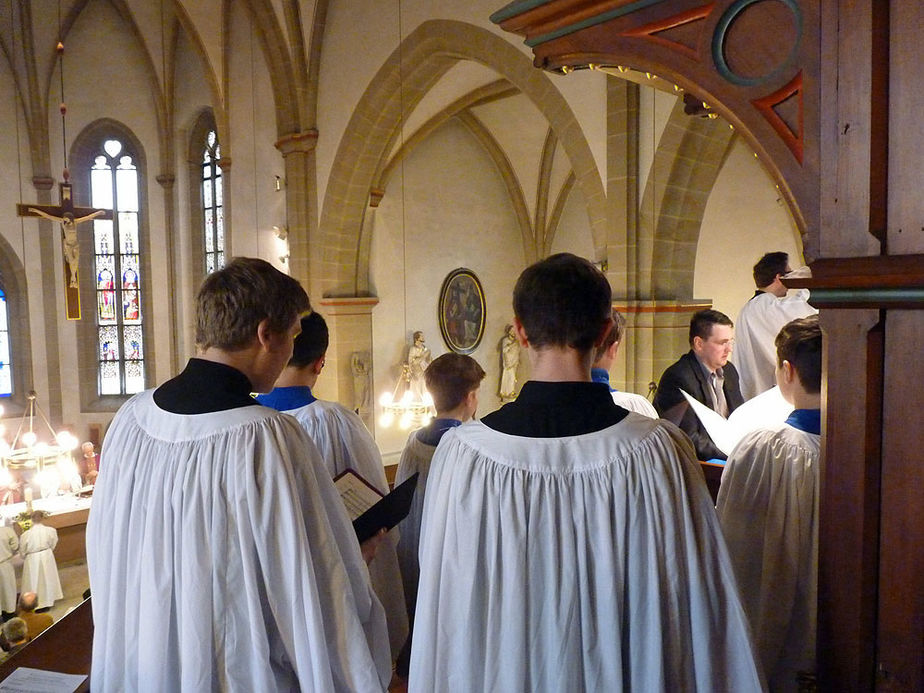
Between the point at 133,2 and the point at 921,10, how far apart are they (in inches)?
598

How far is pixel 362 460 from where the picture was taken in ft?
9.58

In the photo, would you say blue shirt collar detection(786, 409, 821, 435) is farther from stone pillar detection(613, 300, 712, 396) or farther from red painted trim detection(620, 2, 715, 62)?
stone pillar detection(613, 300, 712, 396)

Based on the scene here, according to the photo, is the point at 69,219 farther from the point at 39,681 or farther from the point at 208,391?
the point at 208,391

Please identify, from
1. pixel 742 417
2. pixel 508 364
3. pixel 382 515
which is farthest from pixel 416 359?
pixel 382 515

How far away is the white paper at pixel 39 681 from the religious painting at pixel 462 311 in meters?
11.5

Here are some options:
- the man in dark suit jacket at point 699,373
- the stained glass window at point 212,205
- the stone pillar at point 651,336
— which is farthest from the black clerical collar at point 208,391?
the stained glass window at point 212,205

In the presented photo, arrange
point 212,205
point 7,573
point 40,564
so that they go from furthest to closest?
1. point 212,205
2. point 40,564
3. point 7,573

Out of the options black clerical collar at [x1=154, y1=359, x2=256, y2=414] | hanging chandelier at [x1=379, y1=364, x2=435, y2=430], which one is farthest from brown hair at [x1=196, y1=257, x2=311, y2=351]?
hanging chandelier at [x1=379, y1=364, x2=435, y2=430]

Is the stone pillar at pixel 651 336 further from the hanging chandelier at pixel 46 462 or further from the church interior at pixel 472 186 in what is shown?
the hanging chandelier at pixel 46 462

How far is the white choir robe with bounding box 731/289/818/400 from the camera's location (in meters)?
3.83

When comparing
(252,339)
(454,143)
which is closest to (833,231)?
(252,339)

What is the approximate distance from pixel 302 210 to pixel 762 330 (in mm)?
8384

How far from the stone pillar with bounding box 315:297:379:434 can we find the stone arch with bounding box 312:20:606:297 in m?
0.21

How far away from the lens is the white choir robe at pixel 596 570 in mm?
1495
